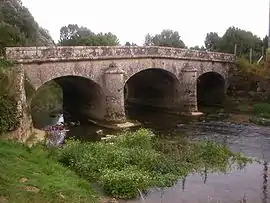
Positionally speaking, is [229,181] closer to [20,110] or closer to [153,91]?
[20,110]

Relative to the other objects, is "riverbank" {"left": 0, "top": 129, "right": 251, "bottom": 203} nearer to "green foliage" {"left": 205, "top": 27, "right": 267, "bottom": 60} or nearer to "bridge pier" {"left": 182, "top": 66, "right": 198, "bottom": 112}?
"bridge pier" {"left": 182, "top": 66, "right": 198, "bottom": 112}

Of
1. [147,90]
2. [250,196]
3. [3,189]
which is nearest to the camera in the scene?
[3,189]

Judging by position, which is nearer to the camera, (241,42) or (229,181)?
(229,181)

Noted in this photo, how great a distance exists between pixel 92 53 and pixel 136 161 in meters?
14.5

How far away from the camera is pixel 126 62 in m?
34.0

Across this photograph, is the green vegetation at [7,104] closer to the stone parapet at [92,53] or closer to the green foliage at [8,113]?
the green foliage at [8,113]

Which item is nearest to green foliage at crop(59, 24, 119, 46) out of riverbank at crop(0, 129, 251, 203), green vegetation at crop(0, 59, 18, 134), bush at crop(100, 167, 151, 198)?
green vegetation at crop(0, 59, 18, 134)

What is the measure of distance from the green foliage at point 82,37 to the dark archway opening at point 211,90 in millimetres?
18064

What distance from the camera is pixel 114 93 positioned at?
105ft

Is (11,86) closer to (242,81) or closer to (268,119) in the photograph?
(268,119)

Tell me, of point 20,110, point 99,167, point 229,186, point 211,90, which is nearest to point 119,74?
point 20,110

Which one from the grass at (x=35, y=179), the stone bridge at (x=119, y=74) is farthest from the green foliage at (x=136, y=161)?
the stone bridge at (x=119, y=74)

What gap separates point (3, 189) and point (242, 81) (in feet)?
122

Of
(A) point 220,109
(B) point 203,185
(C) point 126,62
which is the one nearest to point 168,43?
(A) point 220,109
